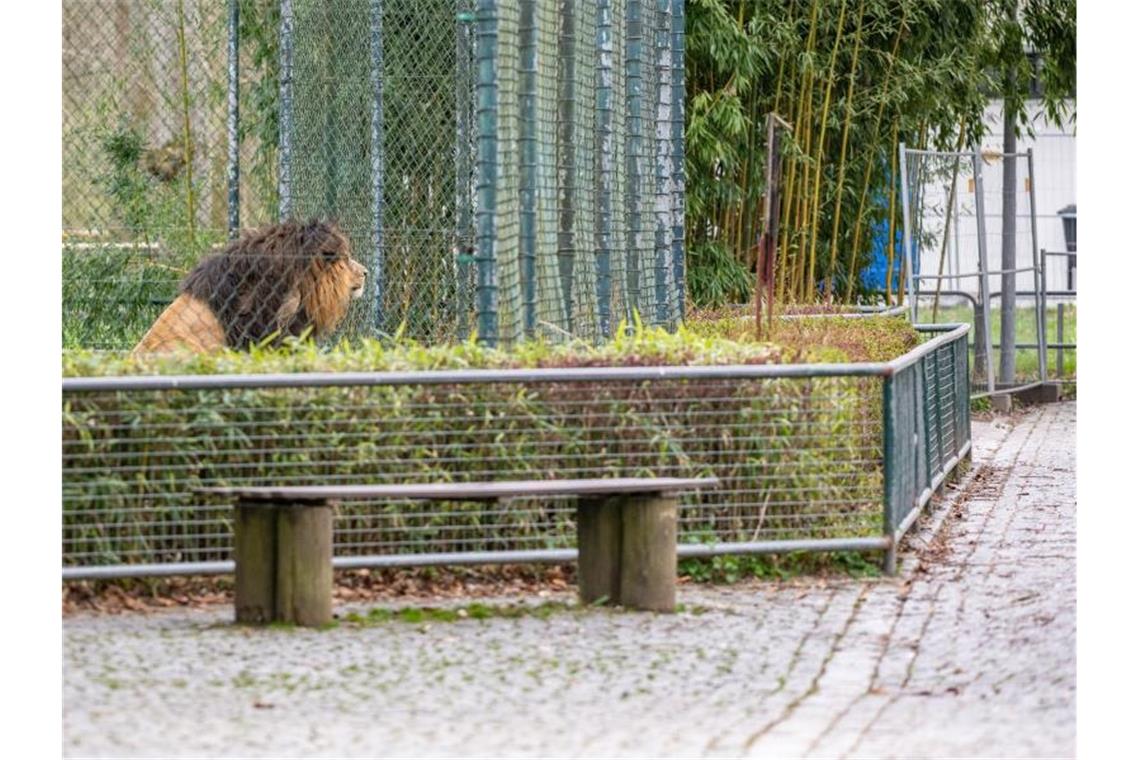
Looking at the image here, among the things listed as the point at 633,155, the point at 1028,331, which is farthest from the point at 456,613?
the point at 1028,331

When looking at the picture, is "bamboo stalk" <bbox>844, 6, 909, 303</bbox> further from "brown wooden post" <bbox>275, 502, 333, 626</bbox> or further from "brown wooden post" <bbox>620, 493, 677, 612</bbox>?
"brown wooden post" <bbox>275, 502, 333, 626</bbox>

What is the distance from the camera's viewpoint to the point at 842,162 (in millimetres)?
15992

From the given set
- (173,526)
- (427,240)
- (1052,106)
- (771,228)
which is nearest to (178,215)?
(427,240)

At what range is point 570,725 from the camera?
5.38 metres

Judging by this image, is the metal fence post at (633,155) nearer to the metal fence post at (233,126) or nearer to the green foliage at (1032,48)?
the metal fence post at (233,126)

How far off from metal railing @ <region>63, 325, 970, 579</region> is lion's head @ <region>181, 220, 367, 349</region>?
1.84m

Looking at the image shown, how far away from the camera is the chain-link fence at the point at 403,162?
9461mm

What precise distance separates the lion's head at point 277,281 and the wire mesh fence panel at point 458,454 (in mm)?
1824

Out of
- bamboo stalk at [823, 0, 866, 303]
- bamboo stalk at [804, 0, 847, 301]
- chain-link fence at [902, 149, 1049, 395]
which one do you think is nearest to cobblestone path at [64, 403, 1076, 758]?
chain-link fence at [902, 149, 1049, 395]

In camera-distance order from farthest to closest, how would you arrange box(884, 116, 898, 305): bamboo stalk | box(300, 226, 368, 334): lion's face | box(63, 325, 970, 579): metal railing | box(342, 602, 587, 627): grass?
1. box(884, 116, 898, 305): bamboo stalk
2. box(300, 226, 368, 334): lion's face
3. box(63, 325, 970, 579): metal railing
4. box(342, 602, 587, 627): grass

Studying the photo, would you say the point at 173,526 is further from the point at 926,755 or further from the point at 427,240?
the point at 427,240

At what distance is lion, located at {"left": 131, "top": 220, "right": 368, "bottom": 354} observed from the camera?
8.99 m

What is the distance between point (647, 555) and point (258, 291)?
2.95 metres

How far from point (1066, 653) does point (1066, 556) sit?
2084mm
